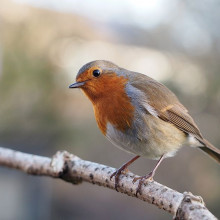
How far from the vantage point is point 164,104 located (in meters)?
3.01

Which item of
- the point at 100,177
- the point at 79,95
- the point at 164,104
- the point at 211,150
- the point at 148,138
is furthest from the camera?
the point at 79,95

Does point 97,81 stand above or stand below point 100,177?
above

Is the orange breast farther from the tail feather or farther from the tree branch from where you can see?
the tail feather

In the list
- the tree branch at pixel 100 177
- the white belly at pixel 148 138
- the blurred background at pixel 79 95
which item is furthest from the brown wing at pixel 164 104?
the blurred background at pixel 79 95

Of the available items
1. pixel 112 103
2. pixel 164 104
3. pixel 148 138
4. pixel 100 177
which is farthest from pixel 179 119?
pixel 100 177

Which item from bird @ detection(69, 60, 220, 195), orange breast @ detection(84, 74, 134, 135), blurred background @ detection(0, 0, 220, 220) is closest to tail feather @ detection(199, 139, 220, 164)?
bird @ detection(69, 60, 220, 195)

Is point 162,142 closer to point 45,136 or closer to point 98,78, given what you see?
point 98,78

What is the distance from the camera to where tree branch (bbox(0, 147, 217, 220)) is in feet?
5.68

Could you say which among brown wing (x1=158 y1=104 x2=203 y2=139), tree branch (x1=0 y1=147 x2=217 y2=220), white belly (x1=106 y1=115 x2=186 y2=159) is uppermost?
brown wing (x1=158 y1=104 x2=203 y2=139)

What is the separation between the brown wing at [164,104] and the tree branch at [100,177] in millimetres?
559

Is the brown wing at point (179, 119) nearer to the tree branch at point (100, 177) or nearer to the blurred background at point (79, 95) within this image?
the tree branch at point (100, 177)

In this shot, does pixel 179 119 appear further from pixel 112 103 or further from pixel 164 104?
pixel 112 103

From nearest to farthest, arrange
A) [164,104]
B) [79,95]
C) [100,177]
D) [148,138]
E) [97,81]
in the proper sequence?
[100,177] → [148,138] → [97,81] → [164,104] → [79,95]

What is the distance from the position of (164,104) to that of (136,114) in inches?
15.2
